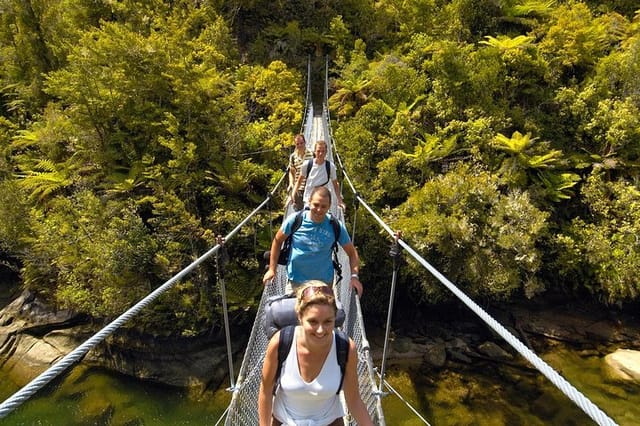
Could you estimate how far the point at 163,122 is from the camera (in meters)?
5.51

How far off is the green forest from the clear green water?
86 cm

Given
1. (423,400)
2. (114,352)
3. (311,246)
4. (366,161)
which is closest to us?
(311,246)

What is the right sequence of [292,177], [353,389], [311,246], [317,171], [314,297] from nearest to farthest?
[314,297], [353,389], [311,246], [317,171], [292,177]

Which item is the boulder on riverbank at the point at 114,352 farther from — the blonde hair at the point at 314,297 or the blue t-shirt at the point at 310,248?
the blonde hair at the point at 314,297

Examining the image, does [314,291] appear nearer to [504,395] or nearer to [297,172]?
[297,172]

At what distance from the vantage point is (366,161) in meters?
6.19

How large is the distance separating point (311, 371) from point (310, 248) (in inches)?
30.8

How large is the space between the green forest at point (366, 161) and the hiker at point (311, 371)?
418 centimetres

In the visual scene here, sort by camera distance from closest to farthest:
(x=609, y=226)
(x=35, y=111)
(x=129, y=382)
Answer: (x=129, y=382), (x=609, y=226), (x=35, y=111)

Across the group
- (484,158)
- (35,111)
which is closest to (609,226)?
(484,158)

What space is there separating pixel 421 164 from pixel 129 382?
4.84 meters

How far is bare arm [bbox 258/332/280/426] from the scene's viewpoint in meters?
1.06

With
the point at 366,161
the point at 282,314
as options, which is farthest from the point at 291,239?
A: the point at 366,161

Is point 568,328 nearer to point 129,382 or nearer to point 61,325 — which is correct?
point 129,382
